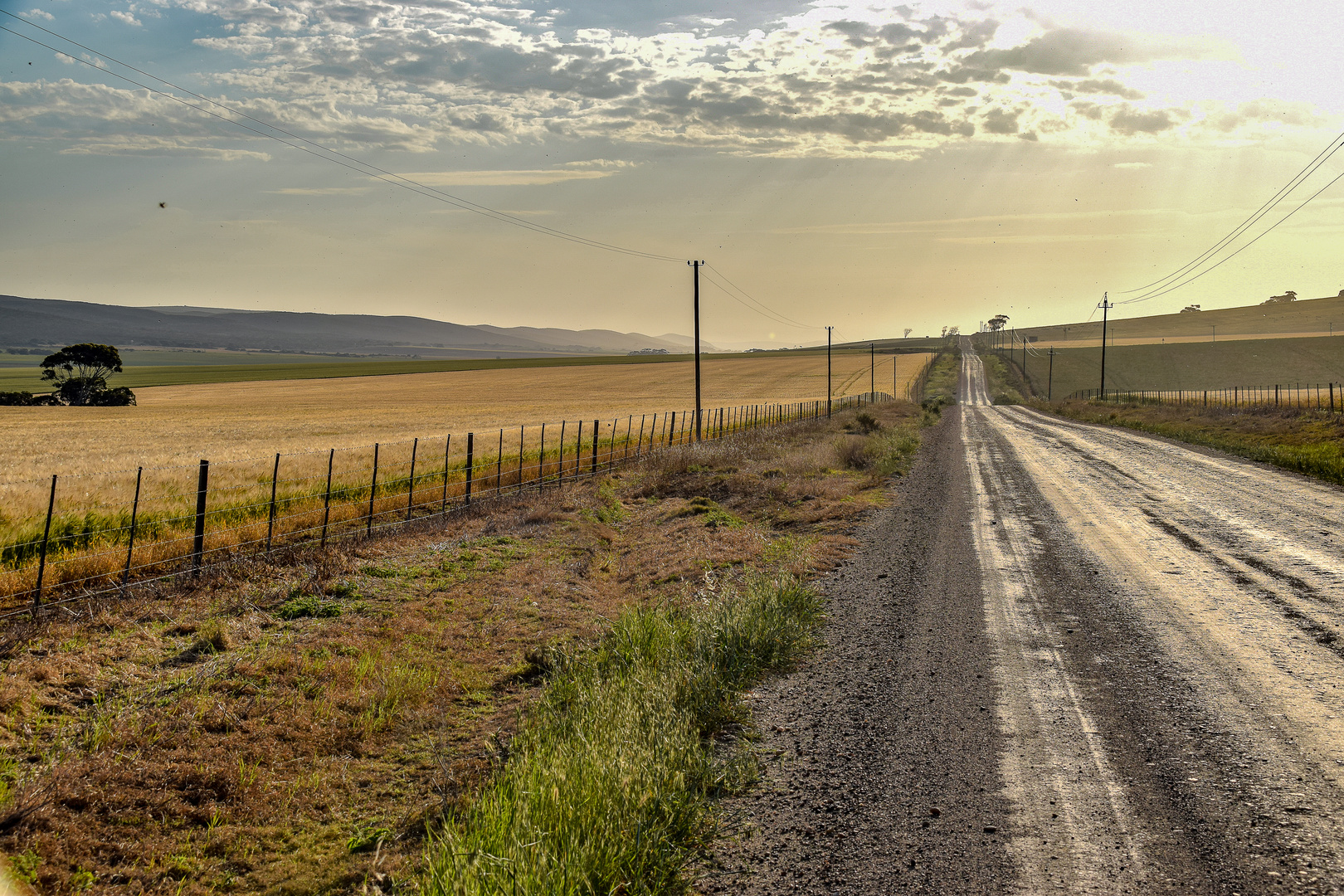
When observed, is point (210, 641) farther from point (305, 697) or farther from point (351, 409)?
point (351, 409)

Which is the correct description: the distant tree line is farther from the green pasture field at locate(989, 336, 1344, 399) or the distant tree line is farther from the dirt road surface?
the green pasture field at locate(989, 336, 1344, 399)

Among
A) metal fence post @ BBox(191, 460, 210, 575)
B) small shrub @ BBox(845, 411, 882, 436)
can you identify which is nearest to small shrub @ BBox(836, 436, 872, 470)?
small shrub @ BBox(845, 411, 882, 436)

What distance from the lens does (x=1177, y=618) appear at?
8883 mm

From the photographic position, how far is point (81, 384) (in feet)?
228

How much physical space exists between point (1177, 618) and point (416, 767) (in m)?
8.20

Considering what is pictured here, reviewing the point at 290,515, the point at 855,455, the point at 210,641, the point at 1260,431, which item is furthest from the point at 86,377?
the point at 1260,431

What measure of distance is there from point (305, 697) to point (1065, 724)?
677 centimetres

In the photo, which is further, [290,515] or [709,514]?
[709,514]

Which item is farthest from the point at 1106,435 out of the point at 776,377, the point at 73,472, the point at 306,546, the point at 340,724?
the point at 776,377

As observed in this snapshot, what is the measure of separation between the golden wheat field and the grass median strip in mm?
20061

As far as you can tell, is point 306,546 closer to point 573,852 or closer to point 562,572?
point 562,572

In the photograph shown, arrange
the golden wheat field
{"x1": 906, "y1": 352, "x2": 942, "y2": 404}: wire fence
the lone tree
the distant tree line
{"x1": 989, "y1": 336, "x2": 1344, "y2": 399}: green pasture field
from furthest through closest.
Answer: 1. {"x1": 989, "y1": 336, "x2": 1344, "y2": 399}: green pasture field
2. {"x1": 906, "y1": 352, "x2": 942, "y2": 404}: wire fence
3. the lone tree
4. the distant tree line
5. the golden wheat field

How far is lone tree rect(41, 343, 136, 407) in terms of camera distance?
227 feet

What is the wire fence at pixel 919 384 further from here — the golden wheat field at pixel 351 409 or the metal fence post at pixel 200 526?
the metal fence post at pixel 200 526
